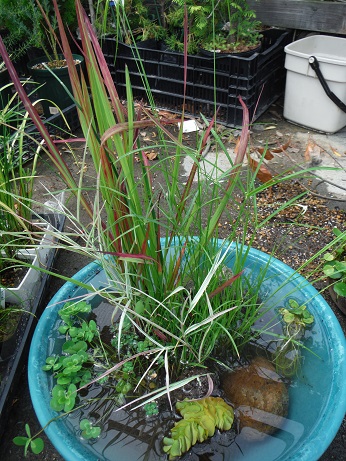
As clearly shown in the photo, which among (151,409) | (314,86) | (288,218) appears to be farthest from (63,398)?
(314,86)

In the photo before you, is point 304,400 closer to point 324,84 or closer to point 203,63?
point 324,84

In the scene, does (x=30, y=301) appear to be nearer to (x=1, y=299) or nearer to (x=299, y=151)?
(x=1, y=299)

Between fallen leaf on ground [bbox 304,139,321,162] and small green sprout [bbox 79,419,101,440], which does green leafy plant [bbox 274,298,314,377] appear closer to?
small green sprout [bbox 79,419,101,440]

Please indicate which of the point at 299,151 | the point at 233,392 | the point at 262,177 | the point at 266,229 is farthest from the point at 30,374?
the point at 299,151

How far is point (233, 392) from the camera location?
1.01 m

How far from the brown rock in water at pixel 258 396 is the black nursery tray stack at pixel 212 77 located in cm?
168

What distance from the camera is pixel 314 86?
2455mm

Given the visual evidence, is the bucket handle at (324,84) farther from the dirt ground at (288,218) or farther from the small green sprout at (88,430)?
the small green sprout at (88,430)

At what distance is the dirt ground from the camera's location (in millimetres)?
1146

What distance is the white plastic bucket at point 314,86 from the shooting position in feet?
7.73

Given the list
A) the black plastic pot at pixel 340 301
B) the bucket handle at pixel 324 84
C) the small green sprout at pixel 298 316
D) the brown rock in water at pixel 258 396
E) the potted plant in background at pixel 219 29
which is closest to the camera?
the brown rock in water at pixel 258 396

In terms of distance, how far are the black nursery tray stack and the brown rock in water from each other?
168cm

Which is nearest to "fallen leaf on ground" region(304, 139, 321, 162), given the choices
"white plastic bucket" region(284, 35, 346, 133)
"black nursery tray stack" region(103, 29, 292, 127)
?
"white plastic bucket" region(284, 35, 346, 133)

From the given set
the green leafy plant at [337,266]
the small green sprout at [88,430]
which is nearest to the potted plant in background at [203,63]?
the green leafy plant at [337,266]
